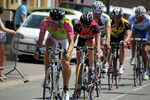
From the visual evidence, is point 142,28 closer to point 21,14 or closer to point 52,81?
point 52,81

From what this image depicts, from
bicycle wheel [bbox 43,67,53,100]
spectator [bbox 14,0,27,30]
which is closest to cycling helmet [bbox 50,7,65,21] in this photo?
bicycle wheel [bbox 43,67,53,100]

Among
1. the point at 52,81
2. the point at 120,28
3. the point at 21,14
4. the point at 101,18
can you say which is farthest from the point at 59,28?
the point at 21,14

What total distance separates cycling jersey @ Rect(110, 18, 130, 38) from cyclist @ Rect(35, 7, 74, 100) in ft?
9.59

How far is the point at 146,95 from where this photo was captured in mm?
10008

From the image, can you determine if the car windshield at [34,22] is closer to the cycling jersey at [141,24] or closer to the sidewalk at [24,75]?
the sidewalk at [24,75]

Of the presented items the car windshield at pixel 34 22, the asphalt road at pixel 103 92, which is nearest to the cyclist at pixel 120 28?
the asphalt road at pixel 103 92

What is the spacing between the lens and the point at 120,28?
37.9ft

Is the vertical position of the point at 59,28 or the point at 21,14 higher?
the point at 21,14

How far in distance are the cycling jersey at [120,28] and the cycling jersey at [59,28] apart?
2993 millimetres

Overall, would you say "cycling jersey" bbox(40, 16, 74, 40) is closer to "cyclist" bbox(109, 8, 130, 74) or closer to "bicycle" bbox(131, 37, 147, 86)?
"cyclist" bbox(109, 8, 130, 74)

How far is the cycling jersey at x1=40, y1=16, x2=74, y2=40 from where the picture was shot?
8.35 m

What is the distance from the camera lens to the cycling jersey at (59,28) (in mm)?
8352

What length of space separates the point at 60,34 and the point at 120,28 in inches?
126

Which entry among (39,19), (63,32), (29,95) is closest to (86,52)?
(63,32)
